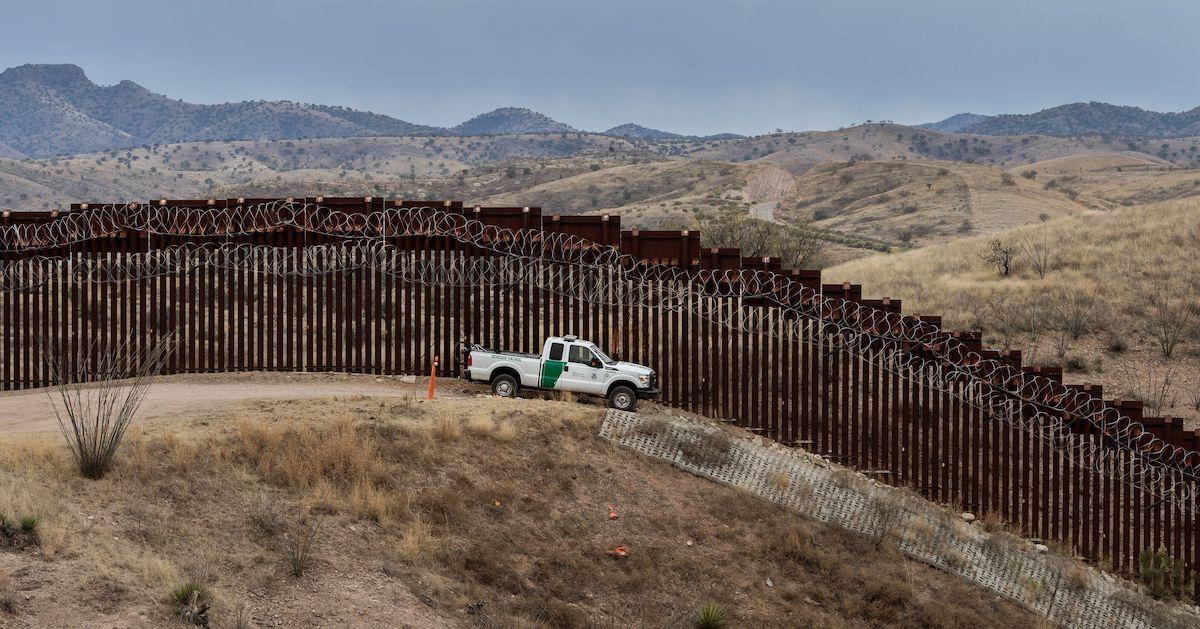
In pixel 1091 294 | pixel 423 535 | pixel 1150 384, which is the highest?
pixel 1091 294

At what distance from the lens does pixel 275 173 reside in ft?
629

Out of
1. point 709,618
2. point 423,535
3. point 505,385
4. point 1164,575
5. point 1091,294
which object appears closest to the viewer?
point 709,618

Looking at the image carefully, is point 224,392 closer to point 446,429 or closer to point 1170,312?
point 446,429

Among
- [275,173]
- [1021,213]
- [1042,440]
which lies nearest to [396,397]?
[1042,440]

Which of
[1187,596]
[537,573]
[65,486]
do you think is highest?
[65,486]

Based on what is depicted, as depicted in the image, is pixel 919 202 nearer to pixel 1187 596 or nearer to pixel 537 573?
pixel 1187 596

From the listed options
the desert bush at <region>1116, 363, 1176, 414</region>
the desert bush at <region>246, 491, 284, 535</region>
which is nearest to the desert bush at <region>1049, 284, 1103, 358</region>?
the desert bush at <region>1116, 363, 1176, 414</region>

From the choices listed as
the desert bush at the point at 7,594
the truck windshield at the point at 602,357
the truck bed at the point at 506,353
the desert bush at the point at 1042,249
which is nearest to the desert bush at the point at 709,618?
the truck windshield at the point at 602,357

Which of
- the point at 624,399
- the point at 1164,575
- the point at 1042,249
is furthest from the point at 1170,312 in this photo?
the point at 624,399

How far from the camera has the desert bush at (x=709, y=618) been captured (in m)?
13.5

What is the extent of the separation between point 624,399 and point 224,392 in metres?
7.89

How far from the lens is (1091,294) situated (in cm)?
3372

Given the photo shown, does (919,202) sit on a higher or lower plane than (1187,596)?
higher

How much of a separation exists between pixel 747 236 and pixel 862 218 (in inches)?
1951
